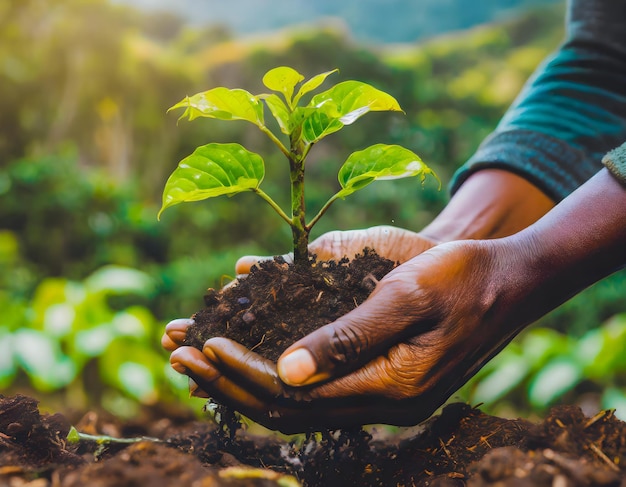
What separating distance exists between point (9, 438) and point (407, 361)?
84 cm

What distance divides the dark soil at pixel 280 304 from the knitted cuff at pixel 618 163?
0.59m

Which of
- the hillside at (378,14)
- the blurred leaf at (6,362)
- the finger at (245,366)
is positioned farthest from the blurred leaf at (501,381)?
the hillside at (378,14)

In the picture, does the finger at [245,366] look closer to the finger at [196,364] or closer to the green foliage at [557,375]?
Result: the finger at [196,364]

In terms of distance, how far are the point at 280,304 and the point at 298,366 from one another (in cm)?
22

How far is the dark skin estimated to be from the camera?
1.05 m

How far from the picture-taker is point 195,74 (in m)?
5.84

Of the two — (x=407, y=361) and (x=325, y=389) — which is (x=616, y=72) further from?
(x=325, y=389)

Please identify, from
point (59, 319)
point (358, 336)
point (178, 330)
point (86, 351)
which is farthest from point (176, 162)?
point (358, 336)

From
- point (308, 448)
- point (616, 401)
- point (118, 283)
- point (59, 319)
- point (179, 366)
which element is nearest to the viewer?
point (179, 366)

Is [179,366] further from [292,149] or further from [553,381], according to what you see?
[553,381]

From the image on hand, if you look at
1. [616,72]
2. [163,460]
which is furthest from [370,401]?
[616,72]

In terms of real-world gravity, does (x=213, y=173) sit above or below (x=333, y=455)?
above

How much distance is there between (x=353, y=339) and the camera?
104cm

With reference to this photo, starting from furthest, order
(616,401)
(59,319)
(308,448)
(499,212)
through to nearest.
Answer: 1. (59,319)
2. (616,401)
3. (499,212)
4. (308,448)
